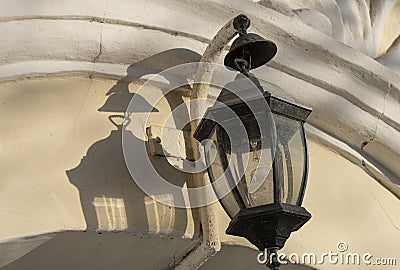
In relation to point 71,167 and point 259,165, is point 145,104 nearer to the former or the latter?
point 71,167

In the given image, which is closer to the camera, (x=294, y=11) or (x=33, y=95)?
(x=33, y=95)

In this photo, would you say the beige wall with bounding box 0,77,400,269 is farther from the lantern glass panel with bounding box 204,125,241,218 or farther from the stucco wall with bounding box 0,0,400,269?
the lantern glass panel with bounding box 204,125,241,218

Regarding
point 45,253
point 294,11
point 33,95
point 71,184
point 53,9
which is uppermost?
point 294,11

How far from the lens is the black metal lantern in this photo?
1.85m

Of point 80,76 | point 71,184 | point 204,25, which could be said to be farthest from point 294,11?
point 71,184

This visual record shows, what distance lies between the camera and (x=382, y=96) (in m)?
2.58

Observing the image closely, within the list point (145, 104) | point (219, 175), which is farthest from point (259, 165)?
point (145, 104)

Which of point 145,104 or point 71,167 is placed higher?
point 145,104

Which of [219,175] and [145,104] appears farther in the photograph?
[145,104]

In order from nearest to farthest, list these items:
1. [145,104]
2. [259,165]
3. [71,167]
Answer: [259,165], [71,167], [145,104]

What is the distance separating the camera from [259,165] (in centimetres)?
186

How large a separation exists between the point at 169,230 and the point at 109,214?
0.15m

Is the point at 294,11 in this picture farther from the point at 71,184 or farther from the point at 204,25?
the point at 71,184

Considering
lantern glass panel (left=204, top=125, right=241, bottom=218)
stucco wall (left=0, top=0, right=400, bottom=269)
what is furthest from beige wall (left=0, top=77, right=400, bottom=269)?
lantern glass panel (left=204, top=125, right=241, bottom=218)
